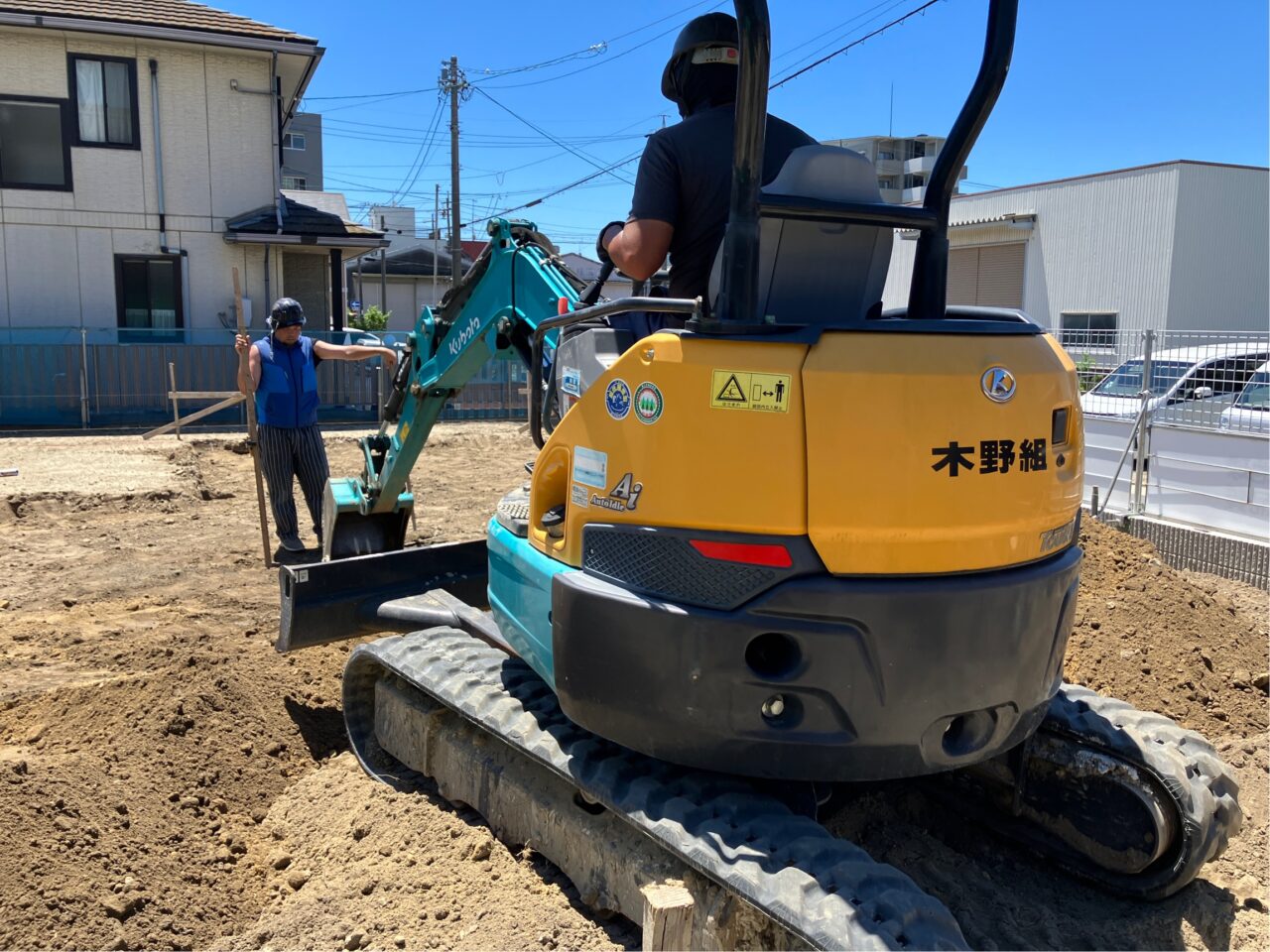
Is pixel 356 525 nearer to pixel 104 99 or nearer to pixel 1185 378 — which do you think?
pixel 1185 378

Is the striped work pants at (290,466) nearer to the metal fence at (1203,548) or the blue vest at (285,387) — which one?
the blue vest at (285,387)

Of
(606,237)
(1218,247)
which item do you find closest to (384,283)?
(1218,247)

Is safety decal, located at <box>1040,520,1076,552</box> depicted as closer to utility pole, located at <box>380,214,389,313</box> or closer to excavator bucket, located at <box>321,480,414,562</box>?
excavator bucket, located at <box>321,480,414,562</box>

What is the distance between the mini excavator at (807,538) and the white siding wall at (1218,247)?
1108 inches

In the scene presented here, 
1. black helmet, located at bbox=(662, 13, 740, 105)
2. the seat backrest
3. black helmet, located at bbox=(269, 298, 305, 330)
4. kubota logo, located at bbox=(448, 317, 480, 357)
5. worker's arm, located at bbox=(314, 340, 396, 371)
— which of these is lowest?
worker's arm, located at bbox=(314, 340, 396, 371)

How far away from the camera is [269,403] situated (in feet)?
24.4

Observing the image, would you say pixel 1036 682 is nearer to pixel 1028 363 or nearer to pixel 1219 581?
pixel 1028 363

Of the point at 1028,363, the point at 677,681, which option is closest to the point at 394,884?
the point at 677,681

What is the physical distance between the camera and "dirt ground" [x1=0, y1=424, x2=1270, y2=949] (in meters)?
3.48

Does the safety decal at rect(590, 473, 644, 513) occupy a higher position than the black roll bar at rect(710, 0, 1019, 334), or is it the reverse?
the black roll bar at rect(710, 0, 1019, 334)

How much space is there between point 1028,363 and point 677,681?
1254mm

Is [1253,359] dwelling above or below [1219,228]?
below

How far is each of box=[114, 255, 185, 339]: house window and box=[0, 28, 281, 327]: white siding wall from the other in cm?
17

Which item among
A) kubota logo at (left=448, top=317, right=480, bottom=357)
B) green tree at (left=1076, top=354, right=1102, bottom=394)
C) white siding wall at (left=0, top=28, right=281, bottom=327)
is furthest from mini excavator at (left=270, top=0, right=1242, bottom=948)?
white siding wall at (left=0, top=28, right=281, bottom=327)
